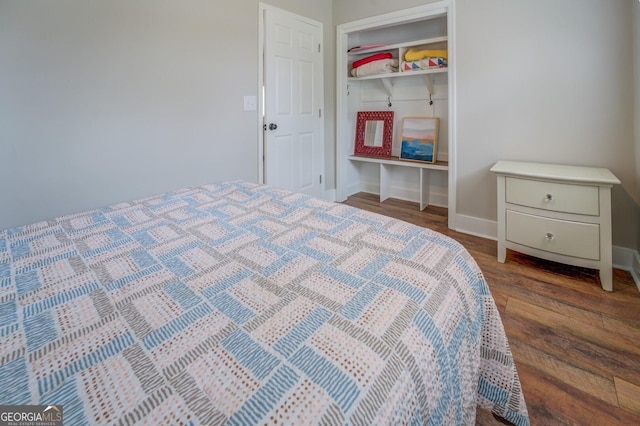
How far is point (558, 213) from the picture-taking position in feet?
7.02

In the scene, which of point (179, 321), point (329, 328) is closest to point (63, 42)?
point (179, 321)

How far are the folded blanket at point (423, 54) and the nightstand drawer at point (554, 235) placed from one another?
5.80ft

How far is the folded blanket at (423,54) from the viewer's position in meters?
3.16

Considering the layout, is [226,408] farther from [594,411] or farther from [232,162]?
[232,162]

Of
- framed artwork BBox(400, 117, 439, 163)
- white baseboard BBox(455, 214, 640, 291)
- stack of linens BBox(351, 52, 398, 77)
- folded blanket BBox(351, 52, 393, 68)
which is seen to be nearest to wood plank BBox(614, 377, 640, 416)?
white baseboard BBox(455, 214, 640, 291)

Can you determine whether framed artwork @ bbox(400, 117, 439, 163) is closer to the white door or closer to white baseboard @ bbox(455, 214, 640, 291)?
white baseboard @ bbox(455, 214, 640, 291)

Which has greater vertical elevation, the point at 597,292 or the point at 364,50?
the point at 364,50

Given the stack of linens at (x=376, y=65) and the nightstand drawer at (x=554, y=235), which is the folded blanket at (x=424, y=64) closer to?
the stack of linens at (x=376, y=65)

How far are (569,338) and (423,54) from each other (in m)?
2.78

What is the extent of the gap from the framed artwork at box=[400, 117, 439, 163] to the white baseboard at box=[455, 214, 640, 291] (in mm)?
826

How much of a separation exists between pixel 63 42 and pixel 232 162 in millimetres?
1349

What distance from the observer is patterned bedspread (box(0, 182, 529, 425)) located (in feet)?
1.72

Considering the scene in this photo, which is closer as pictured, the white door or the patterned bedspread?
the patterned bedspread

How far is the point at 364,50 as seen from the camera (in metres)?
3.73
